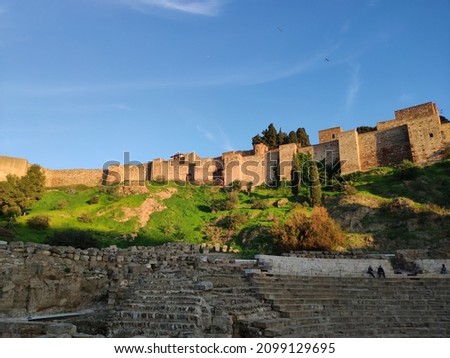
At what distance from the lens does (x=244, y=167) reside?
36.6 metres

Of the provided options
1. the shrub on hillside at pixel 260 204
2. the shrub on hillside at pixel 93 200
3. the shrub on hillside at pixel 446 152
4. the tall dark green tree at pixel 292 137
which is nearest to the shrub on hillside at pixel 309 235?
the shrub on hillside at pixel 260 204

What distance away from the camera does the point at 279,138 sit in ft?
129

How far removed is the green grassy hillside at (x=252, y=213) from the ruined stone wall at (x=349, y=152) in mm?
1978

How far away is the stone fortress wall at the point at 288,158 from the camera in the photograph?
1148 inches

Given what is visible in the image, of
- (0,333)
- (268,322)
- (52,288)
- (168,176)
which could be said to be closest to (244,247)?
(52,288)

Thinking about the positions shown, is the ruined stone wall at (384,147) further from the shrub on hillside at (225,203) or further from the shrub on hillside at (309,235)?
the shrub on hillside at (309,235)

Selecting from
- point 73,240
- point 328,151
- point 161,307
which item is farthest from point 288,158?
point 161,307

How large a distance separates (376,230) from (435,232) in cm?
281

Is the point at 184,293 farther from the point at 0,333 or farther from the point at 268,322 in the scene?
the point at 0,333

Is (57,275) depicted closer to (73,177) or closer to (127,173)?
(127,173)

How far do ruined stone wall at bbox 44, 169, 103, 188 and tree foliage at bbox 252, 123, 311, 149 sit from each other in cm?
1700

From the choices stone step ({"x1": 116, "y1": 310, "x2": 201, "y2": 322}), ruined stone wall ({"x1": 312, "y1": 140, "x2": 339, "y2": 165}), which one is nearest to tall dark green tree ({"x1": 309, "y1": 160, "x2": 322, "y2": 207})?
ruined stone wall ({"x1": 312, "y1": 140, "x2": 339, "y2": 165})

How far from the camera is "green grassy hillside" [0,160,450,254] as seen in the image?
1984 centimetres

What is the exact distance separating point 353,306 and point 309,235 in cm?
760
